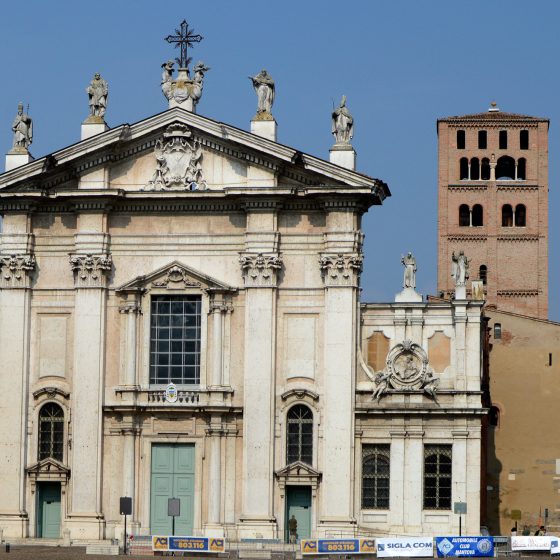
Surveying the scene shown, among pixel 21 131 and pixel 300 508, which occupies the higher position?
pixel 21 131

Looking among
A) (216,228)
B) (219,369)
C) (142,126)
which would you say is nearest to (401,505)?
(219,369)

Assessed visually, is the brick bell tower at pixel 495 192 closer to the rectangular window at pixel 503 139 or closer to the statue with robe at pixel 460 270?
the rectangular window at pixel 503 139

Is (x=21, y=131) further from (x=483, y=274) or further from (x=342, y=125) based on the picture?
(x=483, y=274)

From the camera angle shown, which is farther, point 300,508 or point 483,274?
point 483,274

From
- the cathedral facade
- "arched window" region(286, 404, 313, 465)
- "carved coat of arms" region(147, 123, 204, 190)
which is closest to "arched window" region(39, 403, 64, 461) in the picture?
the cathedral facade

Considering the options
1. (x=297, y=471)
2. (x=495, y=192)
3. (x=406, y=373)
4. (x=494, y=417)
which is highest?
(x=495, y=192)

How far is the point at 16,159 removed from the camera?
174 feet

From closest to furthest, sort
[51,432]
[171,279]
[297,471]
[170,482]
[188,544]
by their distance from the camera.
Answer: [188,544], [297,471], [170,482], [171,279], [51,432]

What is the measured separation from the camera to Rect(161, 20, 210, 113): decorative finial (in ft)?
173

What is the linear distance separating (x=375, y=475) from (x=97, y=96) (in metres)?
14.5

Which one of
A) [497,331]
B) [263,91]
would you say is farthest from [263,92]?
[497,331]

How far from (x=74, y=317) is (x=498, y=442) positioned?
78.9 feet

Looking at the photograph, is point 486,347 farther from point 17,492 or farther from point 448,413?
point 17,492

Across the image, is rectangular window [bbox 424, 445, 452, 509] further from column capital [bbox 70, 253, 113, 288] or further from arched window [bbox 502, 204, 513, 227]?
arched window [bbox 502, 204, 513, 227]
